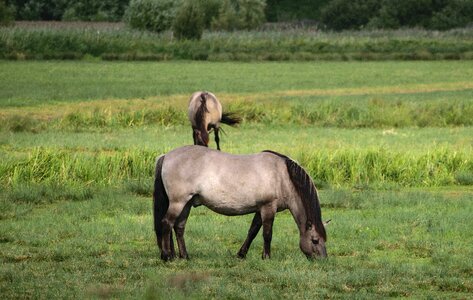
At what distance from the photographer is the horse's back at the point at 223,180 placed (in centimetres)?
1123

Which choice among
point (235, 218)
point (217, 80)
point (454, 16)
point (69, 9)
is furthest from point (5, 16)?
point (235, 218)

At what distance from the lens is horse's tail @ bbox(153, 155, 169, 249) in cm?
1153

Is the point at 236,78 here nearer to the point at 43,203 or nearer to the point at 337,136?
the point at 337,136

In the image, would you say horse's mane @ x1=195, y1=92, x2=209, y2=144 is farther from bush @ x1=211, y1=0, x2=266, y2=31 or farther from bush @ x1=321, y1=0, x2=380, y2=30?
bush @ x1=321, y1=0, x2=380, y2=30

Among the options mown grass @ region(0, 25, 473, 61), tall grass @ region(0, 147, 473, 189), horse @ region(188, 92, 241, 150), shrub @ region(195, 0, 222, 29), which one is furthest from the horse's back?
shrub @ region(195, 0, 222, 29)

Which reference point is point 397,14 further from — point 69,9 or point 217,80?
point 217,80

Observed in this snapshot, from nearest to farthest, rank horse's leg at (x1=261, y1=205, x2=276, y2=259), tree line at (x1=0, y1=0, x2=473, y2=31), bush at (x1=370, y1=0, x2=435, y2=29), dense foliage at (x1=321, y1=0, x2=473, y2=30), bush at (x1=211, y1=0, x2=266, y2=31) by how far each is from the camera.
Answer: horse's leg at (x1=261, y1=205, x2=276, y2=259), bush at (x1=211, y1=0, x2=266, y2=31), tree line at (x1=0, y1=0, x2=473, y2=31), dense foliage at (x1=321, y1=0, x2=473, y2=30), bush at (x1=370, y1=0, x2=435, y2=29)

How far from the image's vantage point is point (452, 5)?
9325 centimetres

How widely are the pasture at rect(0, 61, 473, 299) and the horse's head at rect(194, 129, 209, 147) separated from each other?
3.74 ft

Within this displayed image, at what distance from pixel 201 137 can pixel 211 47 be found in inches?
1608

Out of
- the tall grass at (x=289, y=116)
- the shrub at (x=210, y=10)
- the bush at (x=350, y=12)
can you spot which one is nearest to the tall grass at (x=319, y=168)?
the tall grass at (x=289, y=116)

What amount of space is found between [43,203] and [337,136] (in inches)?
433

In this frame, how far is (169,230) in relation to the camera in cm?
1127

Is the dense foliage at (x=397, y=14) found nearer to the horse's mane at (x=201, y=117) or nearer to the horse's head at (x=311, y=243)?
the horse's mane at (x=201, y=117)
